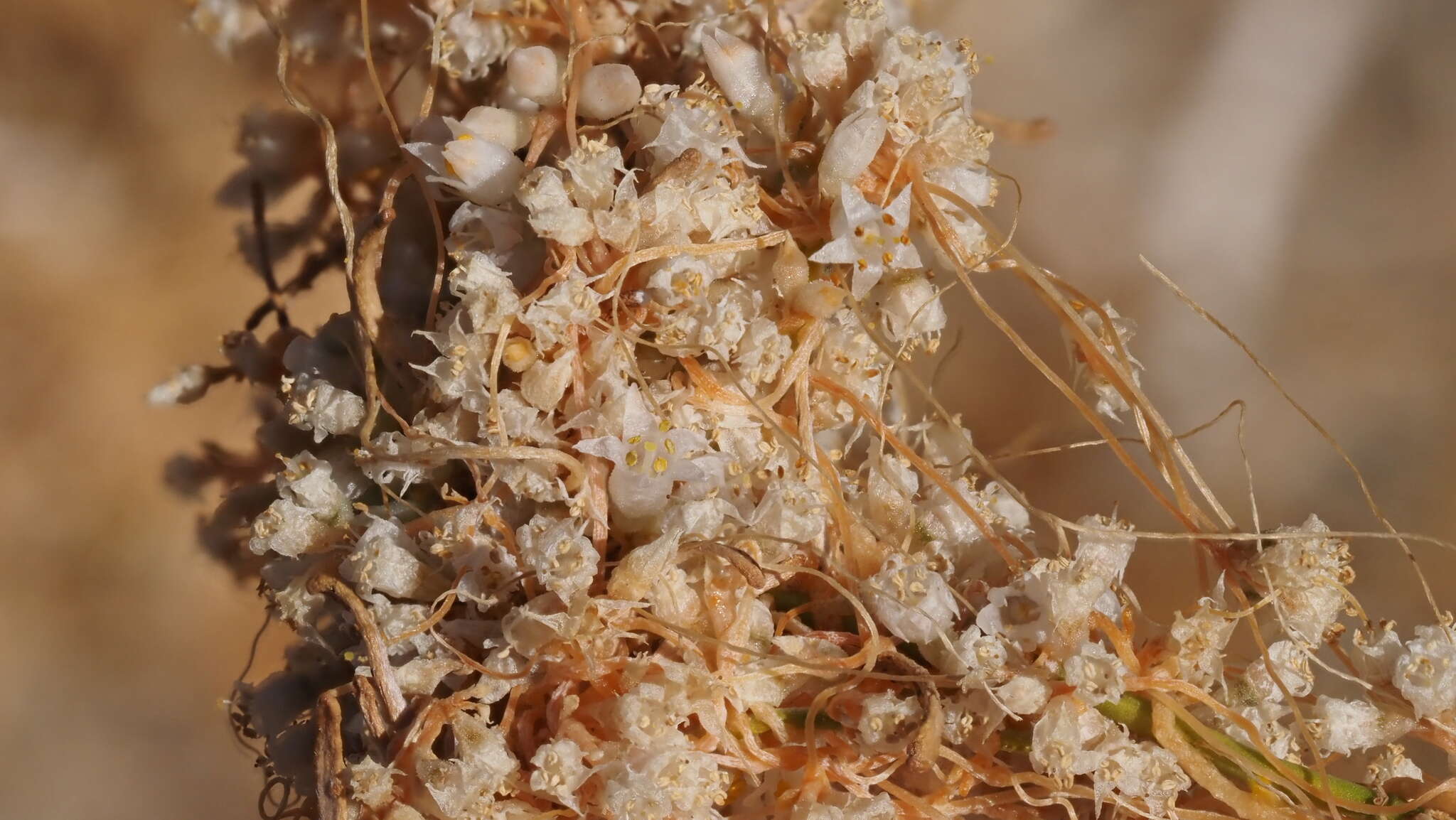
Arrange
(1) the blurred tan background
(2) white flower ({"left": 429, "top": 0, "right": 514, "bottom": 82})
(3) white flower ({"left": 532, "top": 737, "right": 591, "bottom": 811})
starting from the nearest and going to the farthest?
(3) white flower ({"left": 532, "top": 737, "right": 591, "bottom": 811})
(2) white flower ({"left": 429, "top": 0, "right": 514, "bottom": 82})
(1) the blurred tan background

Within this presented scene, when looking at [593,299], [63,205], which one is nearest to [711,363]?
[593,299]

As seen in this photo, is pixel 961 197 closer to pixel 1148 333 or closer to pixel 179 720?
pixel 1148 333

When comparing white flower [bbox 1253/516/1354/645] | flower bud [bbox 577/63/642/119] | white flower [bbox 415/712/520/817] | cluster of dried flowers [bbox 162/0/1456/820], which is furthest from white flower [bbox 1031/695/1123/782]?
flower bud [bbox 577/63/642/119]

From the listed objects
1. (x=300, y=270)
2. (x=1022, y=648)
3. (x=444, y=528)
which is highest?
(x=300, y=270)

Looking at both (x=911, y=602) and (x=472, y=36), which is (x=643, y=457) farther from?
(x=472, y=36)

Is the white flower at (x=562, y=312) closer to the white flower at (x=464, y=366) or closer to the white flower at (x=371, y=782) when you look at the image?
the white flower at (x=464, y=366)

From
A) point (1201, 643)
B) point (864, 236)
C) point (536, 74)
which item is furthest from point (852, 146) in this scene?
point (1201, 643)

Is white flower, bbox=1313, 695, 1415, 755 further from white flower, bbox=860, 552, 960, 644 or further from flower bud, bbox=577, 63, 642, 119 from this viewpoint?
flower bud, bbox=577, 63, 642, 119
